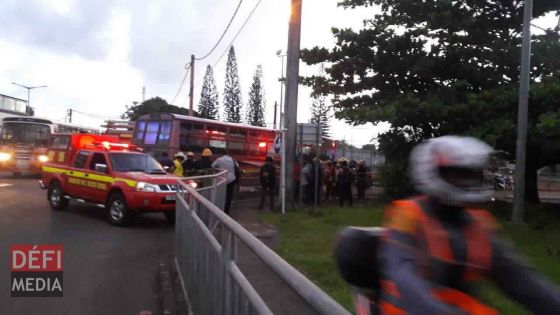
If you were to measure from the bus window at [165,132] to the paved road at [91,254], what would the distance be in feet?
21.9

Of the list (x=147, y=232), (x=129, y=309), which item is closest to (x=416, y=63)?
(x=147, y=232)

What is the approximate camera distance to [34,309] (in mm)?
6250

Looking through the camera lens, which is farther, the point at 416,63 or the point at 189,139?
the point at 189,139

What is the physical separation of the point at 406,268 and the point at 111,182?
11.8 m

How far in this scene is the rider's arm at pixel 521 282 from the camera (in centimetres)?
225

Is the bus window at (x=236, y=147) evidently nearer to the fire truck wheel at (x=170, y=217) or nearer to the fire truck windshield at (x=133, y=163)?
the fire truck windshield at (x=133, y=163)

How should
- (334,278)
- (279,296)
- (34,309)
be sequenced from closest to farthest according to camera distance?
(279,296) < (34,309) < (334,278)

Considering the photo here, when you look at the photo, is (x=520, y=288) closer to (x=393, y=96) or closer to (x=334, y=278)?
(x=334, y=278)

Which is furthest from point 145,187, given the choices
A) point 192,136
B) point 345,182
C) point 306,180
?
point 192,136

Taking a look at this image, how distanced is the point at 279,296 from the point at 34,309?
4704 mm

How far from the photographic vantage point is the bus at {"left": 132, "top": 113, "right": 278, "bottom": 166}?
22375mm

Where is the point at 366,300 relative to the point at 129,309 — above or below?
above

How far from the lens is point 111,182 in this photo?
13039 mm

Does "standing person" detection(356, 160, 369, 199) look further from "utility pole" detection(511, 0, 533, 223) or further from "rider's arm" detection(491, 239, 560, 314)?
"rider's arm" detection(491, 239, 560, 314)
